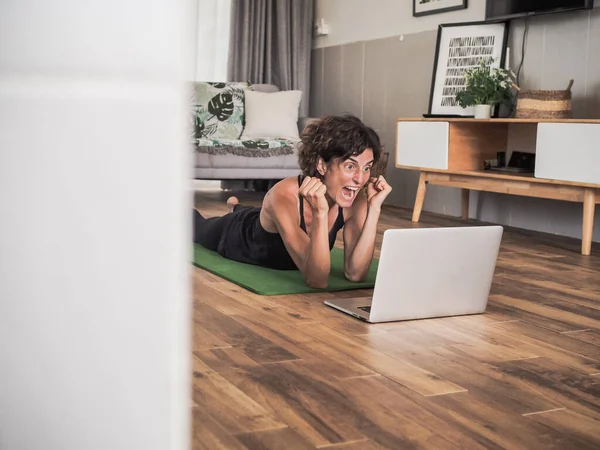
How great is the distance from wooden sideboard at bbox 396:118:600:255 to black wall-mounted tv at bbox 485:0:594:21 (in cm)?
62

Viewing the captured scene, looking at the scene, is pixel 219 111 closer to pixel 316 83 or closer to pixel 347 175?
pixel 316 83

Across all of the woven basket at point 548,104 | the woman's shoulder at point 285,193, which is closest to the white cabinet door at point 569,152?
the woven basket at point 548,104

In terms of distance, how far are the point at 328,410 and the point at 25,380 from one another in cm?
98

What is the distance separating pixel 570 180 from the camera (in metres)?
4.00

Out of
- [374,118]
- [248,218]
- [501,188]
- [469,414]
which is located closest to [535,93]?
[501,188]

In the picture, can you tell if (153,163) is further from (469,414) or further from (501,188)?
(501,188)

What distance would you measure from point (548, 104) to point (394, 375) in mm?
2750

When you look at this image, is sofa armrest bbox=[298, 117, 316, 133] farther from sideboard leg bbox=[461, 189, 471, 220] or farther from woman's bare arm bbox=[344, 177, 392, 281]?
woman's bare arm bbox=[344, 177, 392, 281]

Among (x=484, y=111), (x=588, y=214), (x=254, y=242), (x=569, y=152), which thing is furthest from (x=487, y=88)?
(x=254, y=242)

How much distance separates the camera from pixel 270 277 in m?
3.17

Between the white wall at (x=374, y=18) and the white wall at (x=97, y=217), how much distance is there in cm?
495

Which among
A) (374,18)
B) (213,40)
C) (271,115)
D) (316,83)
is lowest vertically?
(271,115)

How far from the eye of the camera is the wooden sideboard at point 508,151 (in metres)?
3.95

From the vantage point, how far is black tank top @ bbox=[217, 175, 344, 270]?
10.9 ft
